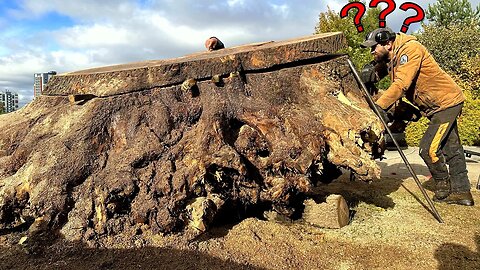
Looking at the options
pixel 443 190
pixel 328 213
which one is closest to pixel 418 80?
pixel 443 190

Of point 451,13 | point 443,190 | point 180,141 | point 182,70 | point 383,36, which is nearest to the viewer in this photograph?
point 180,141

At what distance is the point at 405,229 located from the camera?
340 centimetres

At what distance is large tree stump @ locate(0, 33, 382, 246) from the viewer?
2.84 meters

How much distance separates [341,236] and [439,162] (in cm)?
174

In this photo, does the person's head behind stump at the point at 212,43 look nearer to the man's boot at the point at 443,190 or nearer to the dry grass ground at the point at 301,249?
the dry grass ground at the point at 301,249

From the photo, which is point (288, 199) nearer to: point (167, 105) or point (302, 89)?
point (302, 89)

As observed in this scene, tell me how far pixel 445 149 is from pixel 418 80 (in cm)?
89

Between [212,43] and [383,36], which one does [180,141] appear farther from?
[212,43]

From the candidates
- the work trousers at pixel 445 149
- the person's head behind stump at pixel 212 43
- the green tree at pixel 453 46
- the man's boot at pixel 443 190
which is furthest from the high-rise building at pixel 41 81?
the green tree at pixel 453 46

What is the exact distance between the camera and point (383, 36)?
3883 mm

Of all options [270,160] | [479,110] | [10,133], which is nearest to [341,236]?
[270,160]

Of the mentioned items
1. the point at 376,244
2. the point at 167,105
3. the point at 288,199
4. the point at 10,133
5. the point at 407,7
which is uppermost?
the point at 407,7

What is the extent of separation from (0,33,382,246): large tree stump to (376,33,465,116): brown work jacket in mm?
502

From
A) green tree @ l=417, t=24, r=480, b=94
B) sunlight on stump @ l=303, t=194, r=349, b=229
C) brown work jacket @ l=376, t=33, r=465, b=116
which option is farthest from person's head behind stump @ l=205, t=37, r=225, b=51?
green tree @ l=417, t=24, r=480, b=94
